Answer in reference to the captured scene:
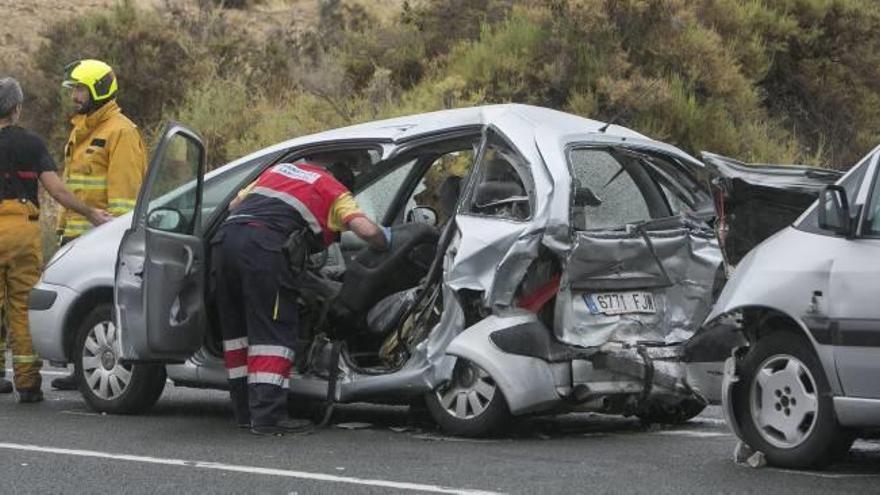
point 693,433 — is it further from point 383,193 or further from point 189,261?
point 189,261

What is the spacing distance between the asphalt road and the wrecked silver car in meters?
0.23

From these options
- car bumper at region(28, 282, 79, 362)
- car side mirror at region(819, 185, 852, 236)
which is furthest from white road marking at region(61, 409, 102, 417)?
car side mirror at region(819, 185, 852, 236)

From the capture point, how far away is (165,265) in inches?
352

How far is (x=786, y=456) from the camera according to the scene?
7.48m

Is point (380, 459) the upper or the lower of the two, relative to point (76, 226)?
lower

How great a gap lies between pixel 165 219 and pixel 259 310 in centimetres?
78

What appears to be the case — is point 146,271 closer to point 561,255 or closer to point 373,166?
point 373,166

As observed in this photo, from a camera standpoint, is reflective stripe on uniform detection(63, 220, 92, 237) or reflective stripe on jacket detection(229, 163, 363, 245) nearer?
reflective stripe on jacket detection(229, 163, 363, 245)

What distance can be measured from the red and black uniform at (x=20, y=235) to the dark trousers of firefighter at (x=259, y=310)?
1.91 m

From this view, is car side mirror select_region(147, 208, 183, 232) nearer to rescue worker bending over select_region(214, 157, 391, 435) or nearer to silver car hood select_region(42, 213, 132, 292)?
rescue worker bending over select_region(214, 157, 391, 435)

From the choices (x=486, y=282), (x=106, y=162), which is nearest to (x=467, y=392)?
(x=486, y=282)

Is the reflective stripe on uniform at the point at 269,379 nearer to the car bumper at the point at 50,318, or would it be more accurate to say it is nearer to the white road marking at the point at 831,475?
the car bumper at the point at 50,318

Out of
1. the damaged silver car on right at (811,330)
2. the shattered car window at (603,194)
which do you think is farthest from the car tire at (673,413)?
the damaged silver car on right at (811,330)

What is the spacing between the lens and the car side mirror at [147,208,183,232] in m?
9.11
